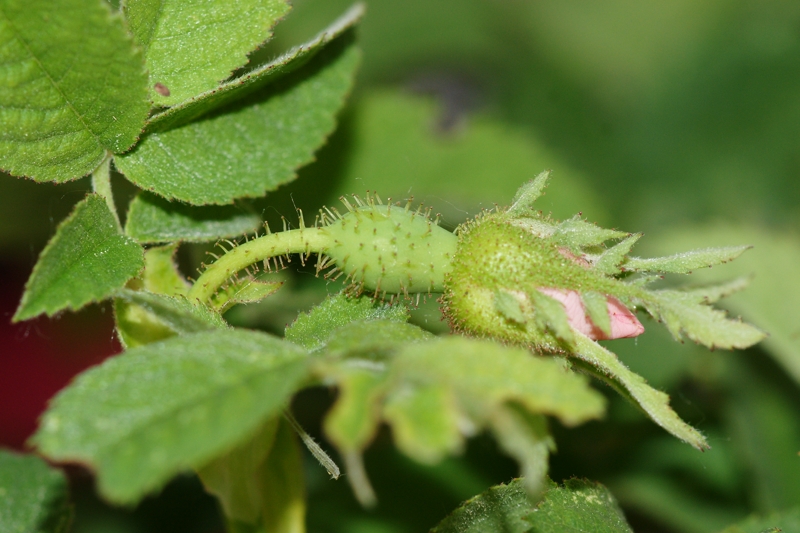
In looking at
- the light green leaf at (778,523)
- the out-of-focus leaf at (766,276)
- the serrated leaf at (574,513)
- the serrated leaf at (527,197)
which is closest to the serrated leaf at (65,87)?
the serrated leaf at (527,197)

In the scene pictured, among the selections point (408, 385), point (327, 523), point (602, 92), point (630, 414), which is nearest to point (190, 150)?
point (408, 385)

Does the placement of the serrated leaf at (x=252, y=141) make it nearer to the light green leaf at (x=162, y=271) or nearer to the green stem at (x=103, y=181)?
the green stem at (x=103, y=181)

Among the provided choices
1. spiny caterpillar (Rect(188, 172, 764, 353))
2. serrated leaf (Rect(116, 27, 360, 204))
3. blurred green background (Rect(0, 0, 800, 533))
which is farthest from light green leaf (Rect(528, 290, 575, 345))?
serrated leaf (Rect(116, 27, 360, 204))

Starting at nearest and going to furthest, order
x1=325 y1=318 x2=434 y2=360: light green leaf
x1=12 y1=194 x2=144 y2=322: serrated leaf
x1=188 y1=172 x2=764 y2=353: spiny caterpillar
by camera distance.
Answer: x1=325 y1=318 x2=434 y2=360: light green leaf < x1=12 y1=194 x2=144 y2=322: serrated leaf < x1=188 y1=172 x2=764 y2=353: spiny caterpillar

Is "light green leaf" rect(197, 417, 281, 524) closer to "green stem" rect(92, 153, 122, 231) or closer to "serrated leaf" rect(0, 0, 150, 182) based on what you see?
"green stem" rect(92, 153, 122, 231)

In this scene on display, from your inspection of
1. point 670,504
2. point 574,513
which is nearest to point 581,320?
point 574,513
